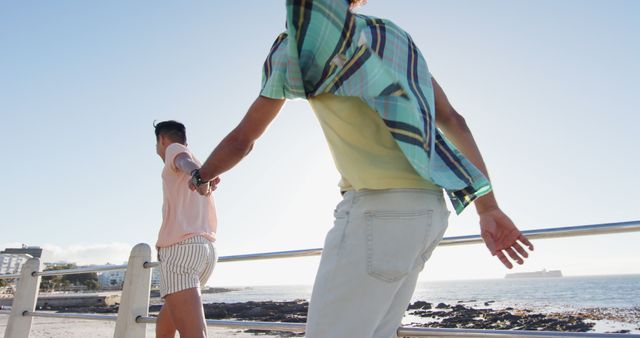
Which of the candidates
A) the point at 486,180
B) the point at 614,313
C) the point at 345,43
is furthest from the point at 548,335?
the point at 614,313

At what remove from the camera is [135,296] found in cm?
301

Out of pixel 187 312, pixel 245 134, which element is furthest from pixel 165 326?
pixel 245 134

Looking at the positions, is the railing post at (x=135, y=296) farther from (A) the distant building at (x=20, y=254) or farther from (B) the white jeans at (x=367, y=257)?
(B) the white jeans at (x=367, y=257)

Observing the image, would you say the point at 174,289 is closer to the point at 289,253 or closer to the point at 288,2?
the point at 289,253

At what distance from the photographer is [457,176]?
115cm

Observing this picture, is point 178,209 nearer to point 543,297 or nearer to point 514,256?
point 514,256

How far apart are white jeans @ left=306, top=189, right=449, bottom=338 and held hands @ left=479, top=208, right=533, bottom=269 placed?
7.8 inches

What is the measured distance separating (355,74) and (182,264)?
154 centimetres

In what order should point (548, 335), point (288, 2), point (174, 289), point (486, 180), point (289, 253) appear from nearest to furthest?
1. point (288, 2)
2. point (486, 180)
3. point (548, 335)
4. point (174, 289)
5. point (289, 253)

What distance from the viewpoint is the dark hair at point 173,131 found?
2570mm

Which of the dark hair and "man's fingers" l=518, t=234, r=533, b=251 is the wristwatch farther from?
the dark hair

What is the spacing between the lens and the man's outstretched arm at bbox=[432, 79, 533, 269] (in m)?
1.17

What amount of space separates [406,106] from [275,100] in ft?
1.05

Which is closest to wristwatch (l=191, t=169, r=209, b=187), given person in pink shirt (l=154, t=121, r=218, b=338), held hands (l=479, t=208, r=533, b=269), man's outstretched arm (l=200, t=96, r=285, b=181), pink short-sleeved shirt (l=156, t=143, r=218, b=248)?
man's outstretched arm (l=200, t=96, r=285, b=181)
